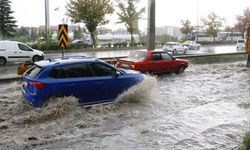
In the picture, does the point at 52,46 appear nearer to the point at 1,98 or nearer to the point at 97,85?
the point at 1,98

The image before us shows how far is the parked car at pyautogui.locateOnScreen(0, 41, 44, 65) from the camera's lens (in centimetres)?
2150

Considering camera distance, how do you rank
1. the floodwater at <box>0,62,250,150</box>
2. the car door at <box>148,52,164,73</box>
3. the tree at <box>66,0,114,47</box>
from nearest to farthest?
the floodwater at <box>0,62,250,150</box>
the car door at <box>148,52,164,73</box>
the tree at <box>66,0,114,47</box>

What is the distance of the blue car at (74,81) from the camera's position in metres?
8.32

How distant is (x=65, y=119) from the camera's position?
825 centimetres

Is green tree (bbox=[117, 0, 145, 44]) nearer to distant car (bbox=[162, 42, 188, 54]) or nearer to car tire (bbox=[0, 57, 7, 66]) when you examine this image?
distant car (bbox=[162, 42, 188, 54])

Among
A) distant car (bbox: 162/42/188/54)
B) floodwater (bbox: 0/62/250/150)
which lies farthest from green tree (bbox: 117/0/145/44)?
floodwater (bbox: 0/62/250/150)

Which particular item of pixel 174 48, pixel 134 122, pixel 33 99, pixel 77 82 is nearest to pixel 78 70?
pixel 77 82

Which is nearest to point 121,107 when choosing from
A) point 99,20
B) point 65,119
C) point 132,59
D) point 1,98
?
point 65,119

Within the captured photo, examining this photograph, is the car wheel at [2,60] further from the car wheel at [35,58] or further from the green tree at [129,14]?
the green tree at [129,14]

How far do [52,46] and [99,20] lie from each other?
7784 mm

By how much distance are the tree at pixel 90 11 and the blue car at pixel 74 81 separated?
31.3 meters

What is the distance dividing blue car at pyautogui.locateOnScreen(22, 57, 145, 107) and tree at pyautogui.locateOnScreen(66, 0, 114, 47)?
103ft

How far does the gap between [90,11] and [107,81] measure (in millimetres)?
31654

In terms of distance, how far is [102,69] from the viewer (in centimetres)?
931
